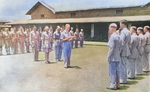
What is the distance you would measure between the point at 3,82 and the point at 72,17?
5.38ft

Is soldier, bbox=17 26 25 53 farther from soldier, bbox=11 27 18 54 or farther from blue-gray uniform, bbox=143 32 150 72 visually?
blue-gray uniform, bbox=143 32 150 72

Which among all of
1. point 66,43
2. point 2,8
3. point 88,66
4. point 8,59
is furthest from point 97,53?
point 2,8

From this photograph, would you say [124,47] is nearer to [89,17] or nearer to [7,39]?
[89,17]

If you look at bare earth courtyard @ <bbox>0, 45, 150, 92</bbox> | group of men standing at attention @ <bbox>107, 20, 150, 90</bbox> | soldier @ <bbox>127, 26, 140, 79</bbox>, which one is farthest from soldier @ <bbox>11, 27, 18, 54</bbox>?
soldier @ <bbox>127, 26, 140, 79</bbox>

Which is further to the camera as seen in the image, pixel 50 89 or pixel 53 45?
pixel 53 45

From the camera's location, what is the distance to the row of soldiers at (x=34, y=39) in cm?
430

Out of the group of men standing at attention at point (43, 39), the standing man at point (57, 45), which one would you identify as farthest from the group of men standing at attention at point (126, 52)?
the standing man at point (57, 45)

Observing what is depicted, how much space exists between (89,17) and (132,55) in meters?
1.15

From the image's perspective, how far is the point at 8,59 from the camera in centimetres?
420

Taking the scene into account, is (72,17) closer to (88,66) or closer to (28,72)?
(88,66)

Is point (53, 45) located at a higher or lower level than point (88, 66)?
higher

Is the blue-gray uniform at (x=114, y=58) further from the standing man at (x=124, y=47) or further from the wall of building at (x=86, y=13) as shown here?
the wall of building at (x=86, y=13)

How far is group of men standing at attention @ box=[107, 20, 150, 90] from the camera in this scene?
3.92 m

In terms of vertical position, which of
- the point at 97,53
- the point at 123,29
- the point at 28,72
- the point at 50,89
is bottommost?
the point at 50,89
